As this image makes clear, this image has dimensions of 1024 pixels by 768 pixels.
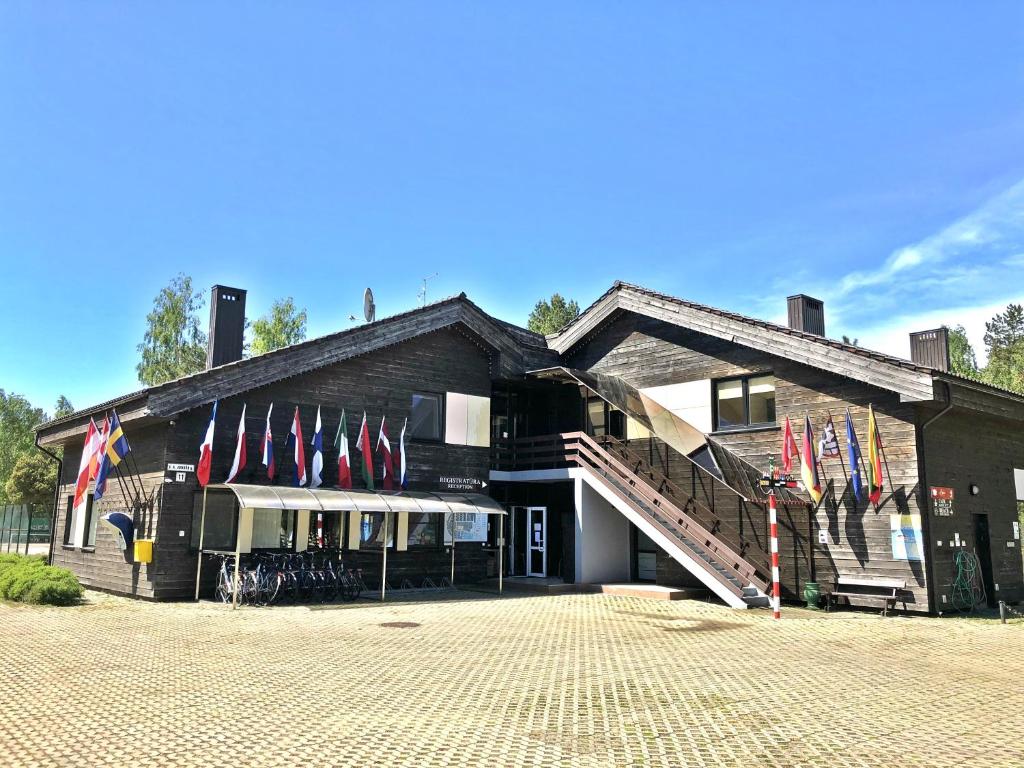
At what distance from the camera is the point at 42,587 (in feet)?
50.5

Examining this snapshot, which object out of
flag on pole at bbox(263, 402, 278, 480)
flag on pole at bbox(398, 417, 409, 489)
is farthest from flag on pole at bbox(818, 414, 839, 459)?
flag on pole at bbox(263, 402, 278, 480)

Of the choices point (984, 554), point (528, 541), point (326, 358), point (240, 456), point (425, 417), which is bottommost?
point (984, 554)

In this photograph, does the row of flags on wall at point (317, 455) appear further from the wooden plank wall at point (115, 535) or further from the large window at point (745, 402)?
the large window at point (745, 402)

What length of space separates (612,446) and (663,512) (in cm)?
368

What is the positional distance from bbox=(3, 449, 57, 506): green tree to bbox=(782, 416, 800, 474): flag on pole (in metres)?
40.6

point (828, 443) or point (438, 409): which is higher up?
point (438, 409)

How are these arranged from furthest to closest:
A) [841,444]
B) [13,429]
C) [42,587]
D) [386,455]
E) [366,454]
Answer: [13,429], [386,455], [366,454], [841,444], [42,587]

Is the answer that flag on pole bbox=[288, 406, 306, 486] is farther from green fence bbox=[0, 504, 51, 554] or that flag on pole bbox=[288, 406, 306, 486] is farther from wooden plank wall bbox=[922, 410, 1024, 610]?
green fence bbox=[0, 504, 51, 554]

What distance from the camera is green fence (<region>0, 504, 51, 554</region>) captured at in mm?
31344

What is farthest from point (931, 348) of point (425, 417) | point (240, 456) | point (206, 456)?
point (206, 456)

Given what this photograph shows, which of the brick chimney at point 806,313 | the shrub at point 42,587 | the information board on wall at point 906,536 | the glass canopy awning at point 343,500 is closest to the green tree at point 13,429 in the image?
the shrub at point 42,587

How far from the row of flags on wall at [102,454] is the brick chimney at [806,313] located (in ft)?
51.8

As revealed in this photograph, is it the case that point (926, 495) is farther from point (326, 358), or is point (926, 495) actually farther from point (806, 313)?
point (326, 358)

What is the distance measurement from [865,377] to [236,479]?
13168mm
